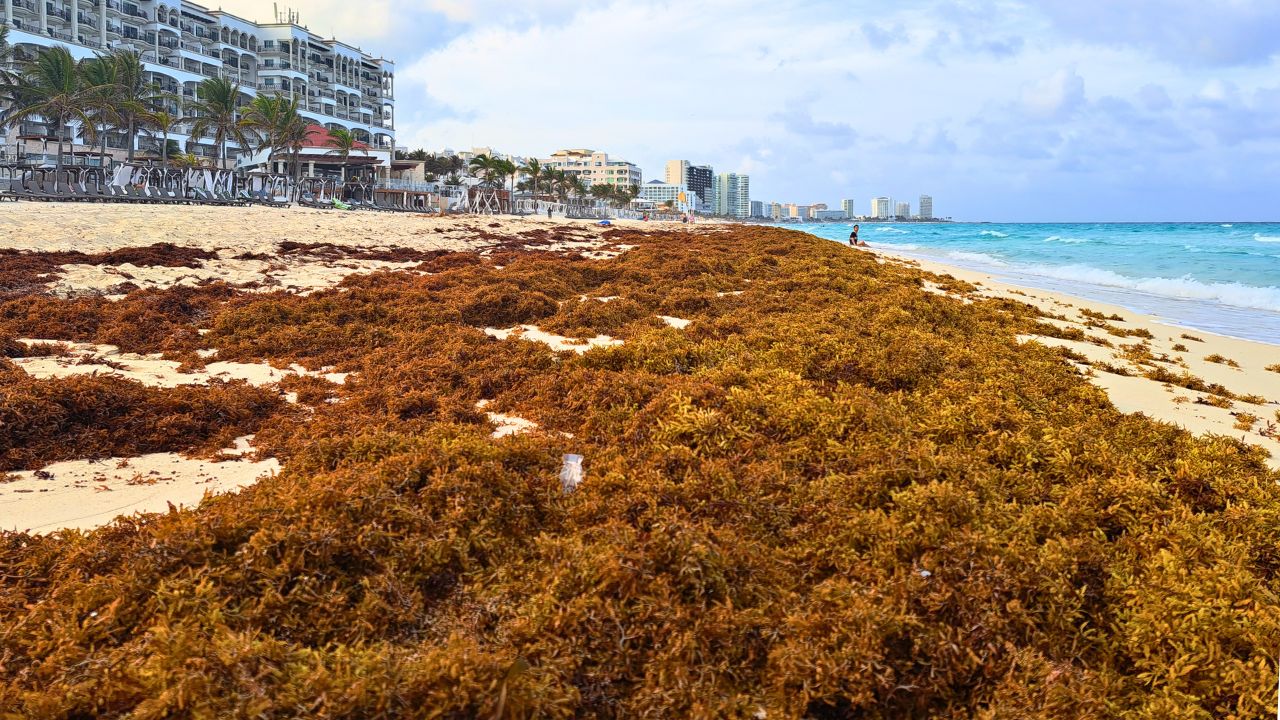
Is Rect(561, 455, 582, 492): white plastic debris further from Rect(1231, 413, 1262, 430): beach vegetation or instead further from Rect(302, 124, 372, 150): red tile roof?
Rect(302, 124, 372, 150): red tile roof

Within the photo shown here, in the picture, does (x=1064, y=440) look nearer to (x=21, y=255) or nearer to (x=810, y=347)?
(x=810, y=347)

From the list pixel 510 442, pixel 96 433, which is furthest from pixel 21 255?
pixel 510 442

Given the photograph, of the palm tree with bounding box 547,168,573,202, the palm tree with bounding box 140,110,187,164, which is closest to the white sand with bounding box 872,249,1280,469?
the palm tree with bounding box 140,110,187,164

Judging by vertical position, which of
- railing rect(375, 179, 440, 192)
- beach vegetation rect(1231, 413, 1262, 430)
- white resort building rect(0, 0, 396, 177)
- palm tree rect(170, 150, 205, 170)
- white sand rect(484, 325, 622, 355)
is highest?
white resort building rect(0, 0, 396, 177)

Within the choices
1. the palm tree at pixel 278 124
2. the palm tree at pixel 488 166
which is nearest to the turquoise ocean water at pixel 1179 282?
the palm tree at pixel 278 124

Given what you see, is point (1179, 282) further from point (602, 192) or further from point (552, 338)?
point (602, 192)

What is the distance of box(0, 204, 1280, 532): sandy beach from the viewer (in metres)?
3.95

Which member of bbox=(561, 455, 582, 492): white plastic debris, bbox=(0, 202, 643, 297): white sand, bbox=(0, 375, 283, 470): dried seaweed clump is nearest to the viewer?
bbox=(561, 455, 582, 492): white plastic debris

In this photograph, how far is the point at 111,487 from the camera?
393cm

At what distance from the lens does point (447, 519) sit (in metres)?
3.03

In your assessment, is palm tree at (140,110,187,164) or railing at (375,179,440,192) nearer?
palm tree at (140,110,187,164)

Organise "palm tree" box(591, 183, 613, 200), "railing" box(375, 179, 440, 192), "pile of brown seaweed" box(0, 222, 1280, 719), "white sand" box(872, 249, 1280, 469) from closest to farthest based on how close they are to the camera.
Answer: "pile of brown seaweed" box(0, 222, 1280, 719) < "white sand" box(872, 249, 1280, 469) < "railing" box(375, 179, 440, 192) < "palm tree" box(591, 183, 613, 200)

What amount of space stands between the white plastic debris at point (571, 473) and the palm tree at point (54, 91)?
56097mm

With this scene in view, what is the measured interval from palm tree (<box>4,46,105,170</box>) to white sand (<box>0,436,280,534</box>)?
54.3m
